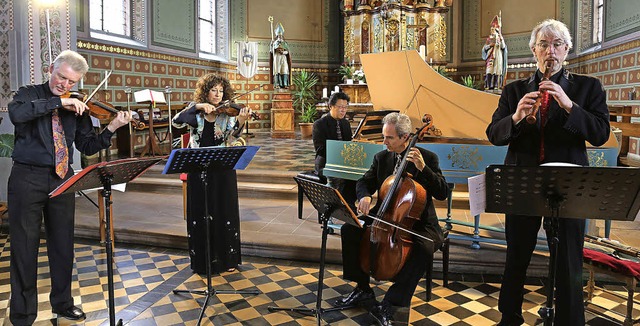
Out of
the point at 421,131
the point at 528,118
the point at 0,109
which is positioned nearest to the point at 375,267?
the point at 421,131

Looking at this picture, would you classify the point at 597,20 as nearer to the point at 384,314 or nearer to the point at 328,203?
the point at 384,314

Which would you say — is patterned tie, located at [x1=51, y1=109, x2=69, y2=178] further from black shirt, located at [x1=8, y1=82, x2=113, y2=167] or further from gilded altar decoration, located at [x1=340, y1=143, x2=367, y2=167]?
gilded altar decoration, located at [x1=340, y1=143, x2=367, y2=167]

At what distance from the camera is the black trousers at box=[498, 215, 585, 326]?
2.59 metres

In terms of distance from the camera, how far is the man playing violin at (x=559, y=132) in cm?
244

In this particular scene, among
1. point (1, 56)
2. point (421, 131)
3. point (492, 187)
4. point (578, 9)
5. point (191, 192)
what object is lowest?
point (191, 192)

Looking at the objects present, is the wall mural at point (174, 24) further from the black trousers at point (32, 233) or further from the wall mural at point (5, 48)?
the black trousers at point (32, 233)

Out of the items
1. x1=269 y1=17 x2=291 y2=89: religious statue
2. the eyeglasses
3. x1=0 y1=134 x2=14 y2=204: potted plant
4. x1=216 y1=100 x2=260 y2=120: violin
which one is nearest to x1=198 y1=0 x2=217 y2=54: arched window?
x1=269 y1=17 x2=291 y2=89: religious statue

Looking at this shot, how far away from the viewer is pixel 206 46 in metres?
14.2

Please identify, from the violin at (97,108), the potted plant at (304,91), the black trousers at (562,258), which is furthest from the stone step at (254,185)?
the potted plant at (304,91)

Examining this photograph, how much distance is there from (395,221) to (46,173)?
7.23ft

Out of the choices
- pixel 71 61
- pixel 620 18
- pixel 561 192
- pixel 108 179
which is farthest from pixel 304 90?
pixel 561 192

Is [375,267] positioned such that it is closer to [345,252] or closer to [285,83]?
[345,252]

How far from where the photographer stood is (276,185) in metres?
7.16

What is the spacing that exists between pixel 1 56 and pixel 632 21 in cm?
1054
